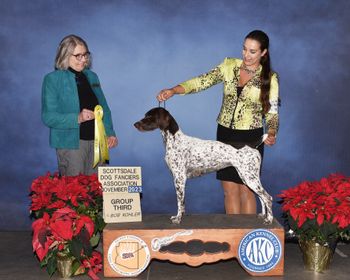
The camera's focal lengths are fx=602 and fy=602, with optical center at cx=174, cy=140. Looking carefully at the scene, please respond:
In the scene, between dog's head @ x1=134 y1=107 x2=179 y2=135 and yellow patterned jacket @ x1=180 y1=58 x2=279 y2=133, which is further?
yellow patterned jacket @ x1=180 y1=58 x2=279 y2=133

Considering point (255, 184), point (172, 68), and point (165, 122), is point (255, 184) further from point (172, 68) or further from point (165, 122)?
point (172, 68)

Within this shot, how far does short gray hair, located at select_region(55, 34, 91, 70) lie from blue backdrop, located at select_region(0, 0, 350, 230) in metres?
0.88

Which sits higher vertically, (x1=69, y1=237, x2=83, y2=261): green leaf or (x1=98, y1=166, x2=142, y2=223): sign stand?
(x1=98, y1=166, x2=142, y2=223): sign stand

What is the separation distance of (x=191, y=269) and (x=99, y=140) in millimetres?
1069

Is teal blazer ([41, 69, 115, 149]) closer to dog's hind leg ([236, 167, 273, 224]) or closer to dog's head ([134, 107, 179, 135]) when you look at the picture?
dog's head ([134, 107, 179, 135])

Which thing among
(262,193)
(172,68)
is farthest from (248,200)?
(172,68)

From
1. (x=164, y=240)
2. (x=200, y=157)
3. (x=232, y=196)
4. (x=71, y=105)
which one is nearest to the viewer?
(x=164, y=240)

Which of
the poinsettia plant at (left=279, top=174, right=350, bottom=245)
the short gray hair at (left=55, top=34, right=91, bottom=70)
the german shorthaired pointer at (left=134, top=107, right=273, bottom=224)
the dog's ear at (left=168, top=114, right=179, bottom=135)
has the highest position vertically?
the short gray hair at (left=55, top=34, right=91, bottom=70)

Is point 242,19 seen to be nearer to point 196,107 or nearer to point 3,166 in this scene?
point 196,107

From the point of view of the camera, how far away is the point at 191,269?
160 inches

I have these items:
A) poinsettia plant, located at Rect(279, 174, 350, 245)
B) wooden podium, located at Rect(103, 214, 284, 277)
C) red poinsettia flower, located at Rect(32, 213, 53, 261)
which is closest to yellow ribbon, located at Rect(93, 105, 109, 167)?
wooden podium, located at Rect(103, 214, 284, 277)

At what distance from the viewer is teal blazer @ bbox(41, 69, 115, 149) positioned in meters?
3.90

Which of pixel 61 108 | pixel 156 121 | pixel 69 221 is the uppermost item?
pixel 61 108

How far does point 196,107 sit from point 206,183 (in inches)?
25.2
